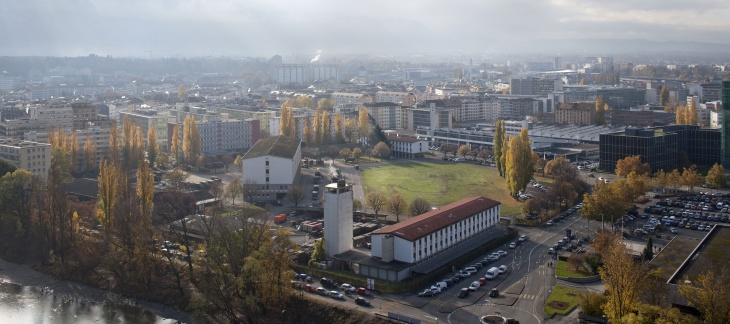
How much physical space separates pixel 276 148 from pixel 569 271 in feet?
24.8

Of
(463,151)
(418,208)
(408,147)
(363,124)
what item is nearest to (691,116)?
(463,151)

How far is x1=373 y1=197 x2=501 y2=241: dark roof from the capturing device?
9.47m

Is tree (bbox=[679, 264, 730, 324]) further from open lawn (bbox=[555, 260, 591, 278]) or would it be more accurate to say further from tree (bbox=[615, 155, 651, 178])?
tree (bbox=[615, 155, 651, 178])

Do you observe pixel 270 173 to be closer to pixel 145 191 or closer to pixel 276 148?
pixel 276 148

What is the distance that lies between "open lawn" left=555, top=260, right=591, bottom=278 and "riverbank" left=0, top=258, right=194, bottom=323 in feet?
14.7

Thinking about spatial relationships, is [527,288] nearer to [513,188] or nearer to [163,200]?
[513,188]

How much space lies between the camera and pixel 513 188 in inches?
548

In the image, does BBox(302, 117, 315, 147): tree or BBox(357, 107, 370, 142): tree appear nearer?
BBox(302, 117, 315, 147): tree

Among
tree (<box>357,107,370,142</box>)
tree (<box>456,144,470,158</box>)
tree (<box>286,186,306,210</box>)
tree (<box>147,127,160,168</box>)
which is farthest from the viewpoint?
tree (<box>357,107,370,142</box>)

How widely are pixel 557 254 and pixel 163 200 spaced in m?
6.74

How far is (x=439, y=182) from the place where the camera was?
1583cm

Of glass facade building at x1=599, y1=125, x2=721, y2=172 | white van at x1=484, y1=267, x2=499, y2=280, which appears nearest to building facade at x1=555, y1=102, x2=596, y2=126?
glass facade building at x1=599, y1=125, x2=721, y2=172

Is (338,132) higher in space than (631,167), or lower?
higher

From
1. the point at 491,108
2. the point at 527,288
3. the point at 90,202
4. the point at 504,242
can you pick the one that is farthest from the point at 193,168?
the point at 491,108
